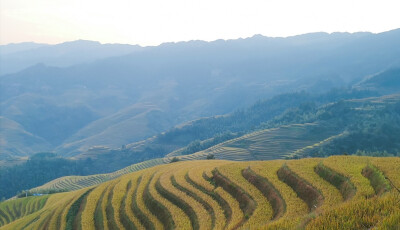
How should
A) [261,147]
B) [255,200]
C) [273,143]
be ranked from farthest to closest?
1. [273,143]
2. [261,147]
3. [255,200]

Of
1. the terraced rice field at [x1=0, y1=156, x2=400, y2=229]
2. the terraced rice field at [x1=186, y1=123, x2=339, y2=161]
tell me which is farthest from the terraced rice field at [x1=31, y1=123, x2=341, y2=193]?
the terraced rice field at [x1=0, y1=156, x2=400, y2=229]

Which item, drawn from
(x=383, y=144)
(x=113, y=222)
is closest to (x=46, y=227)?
(x=113, y=222)

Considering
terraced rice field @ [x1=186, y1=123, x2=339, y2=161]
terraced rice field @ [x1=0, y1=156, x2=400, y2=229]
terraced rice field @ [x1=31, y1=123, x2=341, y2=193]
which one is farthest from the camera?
terraced rice field @ [x1=31, y1=123, x2=341, y2=193]

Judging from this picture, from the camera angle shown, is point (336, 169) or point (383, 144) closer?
point (336, 169)

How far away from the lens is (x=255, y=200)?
19.1m

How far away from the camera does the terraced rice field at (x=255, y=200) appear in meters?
11.5

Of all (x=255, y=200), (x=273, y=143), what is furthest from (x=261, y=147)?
(x=255, y=200)

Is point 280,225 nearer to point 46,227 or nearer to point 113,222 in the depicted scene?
point 113,222

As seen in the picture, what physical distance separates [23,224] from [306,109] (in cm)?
15093

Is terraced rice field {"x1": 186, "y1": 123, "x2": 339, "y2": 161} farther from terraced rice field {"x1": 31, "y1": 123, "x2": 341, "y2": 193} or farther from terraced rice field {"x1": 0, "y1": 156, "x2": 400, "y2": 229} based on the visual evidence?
terraced rice field {"x1": 0, "y1": 156, "x2": 400, "y2": 229}

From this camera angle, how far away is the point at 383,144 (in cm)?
9475

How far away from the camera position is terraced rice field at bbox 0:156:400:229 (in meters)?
11.5

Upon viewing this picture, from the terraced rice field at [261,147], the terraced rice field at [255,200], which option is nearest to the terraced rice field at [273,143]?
the terraced rice field at [261,147]

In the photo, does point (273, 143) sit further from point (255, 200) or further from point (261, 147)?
point (255, 200)
